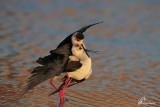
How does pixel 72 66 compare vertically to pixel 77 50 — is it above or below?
below

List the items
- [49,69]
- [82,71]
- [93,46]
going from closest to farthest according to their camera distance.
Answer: [49,69], [82,71], [93,46]

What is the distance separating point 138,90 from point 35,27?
5.58m

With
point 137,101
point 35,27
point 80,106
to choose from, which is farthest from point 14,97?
point 35,27

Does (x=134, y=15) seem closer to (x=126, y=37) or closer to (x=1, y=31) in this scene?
(x=126, y=37)

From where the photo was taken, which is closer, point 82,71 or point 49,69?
point 49,69

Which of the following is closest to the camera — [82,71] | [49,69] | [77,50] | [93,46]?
[49,69]

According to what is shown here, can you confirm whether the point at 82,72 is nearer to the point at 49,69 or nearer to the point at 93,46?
the point at 49,69

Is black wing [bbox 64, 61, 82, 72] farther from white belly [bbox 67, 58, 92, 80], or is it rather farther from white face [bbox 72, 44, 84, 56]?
white face [bbox 72, 44, 84, 56]

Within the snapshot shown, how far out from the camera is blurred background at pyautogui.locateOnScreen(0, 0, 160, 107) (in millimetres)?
6262

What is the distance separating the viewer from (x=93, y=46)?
31.8ft

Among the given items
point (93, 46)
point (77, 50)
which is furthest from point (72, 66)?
point (93, 46)

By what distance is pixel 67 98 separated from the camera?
6.16m

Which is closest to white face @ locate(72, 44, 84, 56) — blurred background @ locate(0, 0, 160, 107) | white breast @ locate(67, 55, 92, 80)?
white breast @ locate(67, 55, 92, 80)

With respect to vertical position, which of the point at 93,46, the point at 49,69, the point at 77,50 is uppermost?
the point at 93,46
